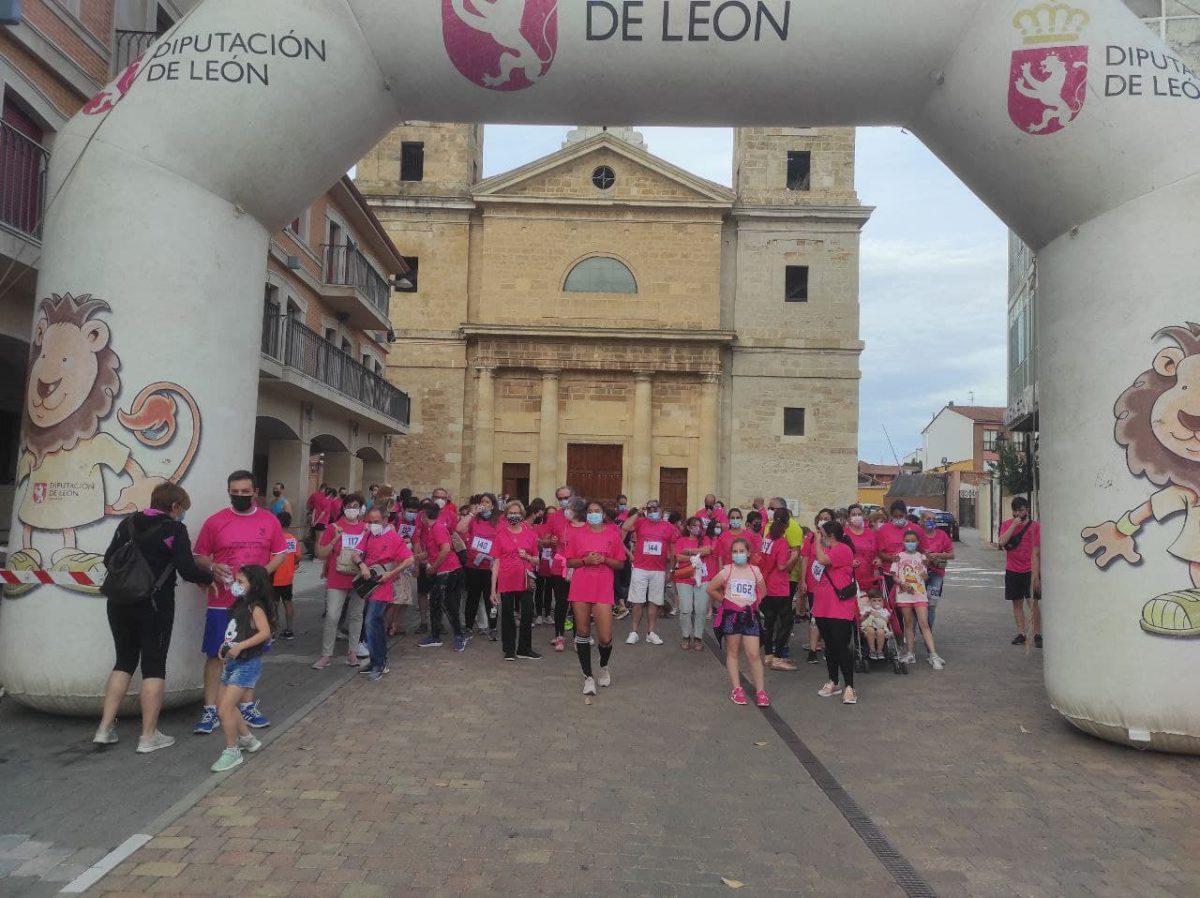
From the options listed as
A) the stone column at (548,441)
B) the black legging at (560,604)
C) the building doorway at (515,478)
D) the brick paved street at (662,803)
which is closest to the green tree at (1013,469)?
the stone column at (548,441)

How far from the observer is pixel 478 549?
10.2 meters

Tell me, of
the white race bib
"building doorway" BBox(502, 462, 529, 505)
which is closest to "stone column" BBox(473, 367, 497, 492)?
"building doorway" BBox(502, 462, 529, 505)

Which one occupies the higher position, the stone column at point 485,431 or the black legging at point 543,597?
the stone column at point 485,431

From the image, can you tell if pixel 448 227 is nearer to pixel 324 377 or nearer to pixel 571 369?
pixel 571 369

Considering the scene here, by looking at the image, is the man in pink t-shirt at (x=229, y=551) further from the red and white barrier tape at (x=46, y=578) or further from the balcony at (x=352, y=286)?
the balcony at (x=352, y=286)

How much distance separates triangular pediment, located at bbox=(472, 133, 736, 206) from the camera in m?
31.3

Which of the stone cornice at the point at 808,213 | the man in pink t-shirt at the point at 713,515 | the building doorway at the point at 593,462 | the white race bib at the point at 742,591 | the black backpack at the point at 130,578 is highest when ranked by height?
the stone cornice at the point at 808,213

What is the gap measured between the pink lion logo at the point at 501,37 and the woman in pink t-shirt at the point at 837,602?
4.77 metres

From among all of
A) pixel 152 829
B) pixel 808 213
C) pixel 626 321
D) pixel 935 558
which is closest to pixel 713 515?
pixel 935 558

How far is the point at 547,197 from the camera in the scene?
31297 mm

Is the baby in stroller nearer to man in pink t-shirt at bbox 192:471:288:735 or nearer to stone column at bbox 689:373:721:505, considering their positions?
man in pink t-shirt at bbox 192:471:288:735

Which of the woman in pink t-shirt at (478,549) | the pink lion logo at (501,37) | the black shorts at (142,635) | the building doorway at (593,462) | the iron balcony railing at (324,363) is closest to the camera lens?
the black shorts at (142,635)

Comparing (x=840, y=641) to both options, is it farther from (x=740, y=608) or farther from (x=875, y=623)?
(x=875, y=623)

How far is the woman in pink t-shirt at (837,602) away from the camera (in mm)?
7812
